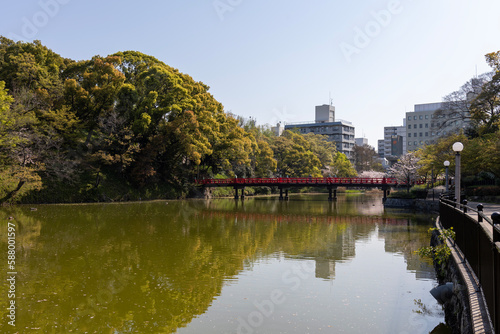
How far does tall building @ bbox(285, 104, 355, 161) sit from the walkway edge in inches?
4596

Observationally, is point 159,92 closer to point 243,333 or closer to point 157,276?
point 157,276

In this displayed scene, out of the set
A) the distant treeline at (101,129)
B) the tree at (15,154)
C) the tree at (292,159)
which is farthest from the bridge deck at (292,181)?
the tree at (15,154)

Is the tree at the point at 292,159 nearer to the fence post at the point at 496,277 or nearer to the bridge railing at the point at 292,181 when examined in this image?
the bridge railing at the point at 292,181

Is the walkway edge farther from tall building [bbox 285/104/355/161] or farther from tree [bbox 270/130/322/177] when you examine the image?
tall building [bbox 285/104/355/161]

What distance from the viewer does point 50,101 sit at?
39.2 metres

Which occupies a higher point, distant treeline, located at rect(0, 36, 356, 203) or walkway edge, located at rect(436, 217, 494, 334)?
distant treeline, located at rect(0, 36, 356, 203)

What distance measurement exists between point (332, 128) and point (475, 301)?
12416cm

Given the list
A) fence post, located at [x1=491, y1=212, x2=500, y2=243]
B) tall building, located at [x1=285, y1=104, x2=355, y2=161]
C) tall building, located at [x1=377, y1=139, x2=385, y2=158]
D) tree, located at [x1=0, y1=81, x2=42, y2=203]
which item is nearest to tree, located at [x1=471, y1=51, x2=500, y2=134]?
fence post, located at [x1=491, y1=212, x2=500, y2=243]

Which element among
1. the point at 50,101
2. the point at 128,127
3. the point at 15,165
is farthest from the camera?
the point at 128,127

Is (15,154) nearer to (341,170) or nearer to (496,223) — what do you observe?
(496,223)

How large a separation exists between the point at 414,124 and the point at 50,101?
98.3 metres

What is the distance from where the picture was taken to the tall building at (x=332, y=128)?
127 m

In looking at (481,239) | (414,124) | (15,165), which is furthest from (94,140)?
(414,124)

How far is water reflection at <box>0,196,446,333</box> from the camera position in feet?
28.2
